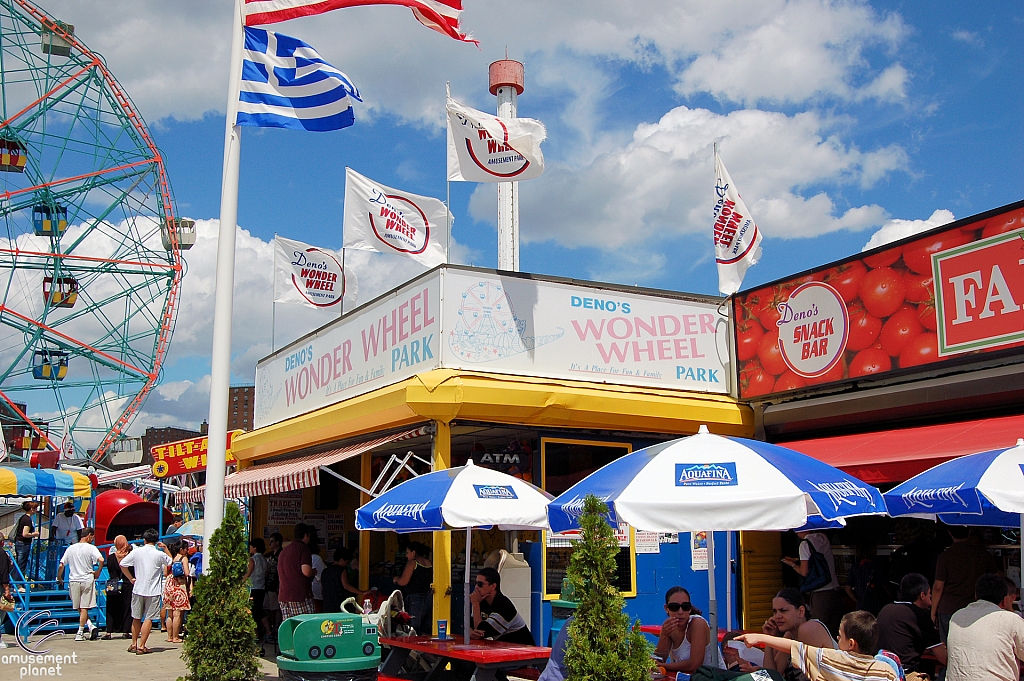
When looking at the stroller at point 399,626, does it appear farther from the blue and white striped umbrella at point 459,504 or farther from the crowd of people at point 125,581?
the crowd of people at point 125,581

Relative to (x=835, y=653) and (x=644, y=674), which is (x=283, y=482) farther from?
(x=835, y=653)

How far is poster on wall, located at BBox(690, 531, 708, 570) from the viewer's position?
11.3 metres

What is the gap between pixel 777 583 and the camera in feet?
39.2

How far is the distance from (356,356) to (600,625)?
23.9ft

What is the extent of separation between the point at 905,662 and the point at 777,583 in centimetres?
551

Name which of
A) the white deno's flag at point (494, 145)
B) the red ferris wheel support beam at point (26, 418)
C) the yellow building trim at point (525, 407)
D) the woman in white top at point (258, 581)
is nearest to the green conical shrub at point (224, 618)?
the yellow building trim at point (525, 407)

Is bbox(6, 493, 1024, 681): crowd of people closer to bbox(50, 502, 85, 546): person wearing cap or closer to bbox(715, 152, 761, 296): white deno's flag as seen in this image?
bbox(50, 502, 85, 546): person wearing cap

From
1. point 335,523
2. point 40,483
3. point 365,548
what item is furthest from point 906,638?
point 40,483

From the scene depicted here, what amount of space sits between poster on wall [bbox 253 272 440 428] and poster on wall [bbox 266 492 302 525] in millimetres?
1653

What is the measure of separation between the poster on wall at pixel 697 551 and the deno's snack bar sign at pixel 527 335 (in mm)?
1807

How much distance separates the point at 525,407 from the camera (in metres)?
9.99

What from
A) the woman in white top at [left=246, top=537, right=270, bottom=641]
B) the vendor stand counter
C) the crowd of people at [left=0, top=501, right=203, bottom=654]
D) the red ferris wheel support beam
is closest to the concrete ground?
the crowd of people at [left=0, top=501, right=203, bottom=654]

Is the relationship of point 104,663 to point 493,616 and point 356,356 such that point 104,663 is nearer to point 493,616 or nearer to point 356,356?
point 356,356

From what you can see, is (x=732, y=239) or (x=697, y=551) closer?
(x=697, y=551)
